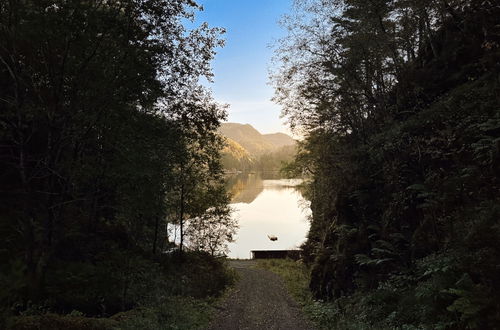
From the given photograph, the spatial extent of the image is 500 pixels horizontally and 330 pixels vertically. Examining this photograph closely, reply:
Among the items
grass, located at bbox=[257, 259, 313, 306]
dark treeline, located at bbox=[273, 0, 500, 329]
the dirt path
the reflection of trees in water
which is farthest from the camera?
the reflection of trees in water

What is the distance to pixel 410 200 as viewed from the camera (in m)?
11.6

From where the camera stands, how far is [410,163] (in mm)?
12258

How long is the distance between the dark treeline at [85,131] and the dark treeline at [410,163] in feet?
23.7

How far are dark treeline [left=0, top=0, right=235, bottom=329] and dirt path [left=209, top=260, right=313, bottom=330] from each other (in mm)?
1982

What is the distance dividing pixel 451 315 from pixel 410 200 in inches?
216

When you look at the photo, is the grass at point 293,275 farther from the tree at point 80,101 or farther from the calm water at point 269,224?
the tree at point 80,101

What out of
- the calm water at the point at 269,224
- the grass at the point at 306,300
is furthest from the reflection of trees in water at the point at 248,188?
the grass at the point at 306,300

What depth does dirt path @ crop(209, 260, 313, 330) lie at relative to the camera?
13.1 meters

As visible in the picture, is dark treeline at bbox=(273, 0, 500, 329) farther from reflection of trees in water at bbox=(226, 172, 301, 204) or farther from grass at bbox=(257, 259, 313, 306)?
reflection of trees in water at bbox=(226, 172, 301, 204)

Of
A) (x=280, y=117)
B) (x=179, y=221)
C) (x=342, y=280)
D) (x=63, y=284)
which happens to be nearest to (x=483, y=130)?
(x=342, y=280)

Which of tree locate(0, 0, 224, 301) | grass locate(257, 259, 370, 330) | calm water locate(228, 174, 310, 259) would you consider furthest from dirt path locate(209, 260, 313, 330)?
calm water locate(228, 174, 310, 259)

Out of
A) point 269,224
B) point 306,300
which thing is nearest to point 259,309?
point 306,300

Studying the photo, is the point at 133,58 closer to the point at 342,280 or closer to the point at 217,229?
the point at 342,280

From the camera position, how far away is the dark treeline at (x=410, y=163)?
24.5ft
